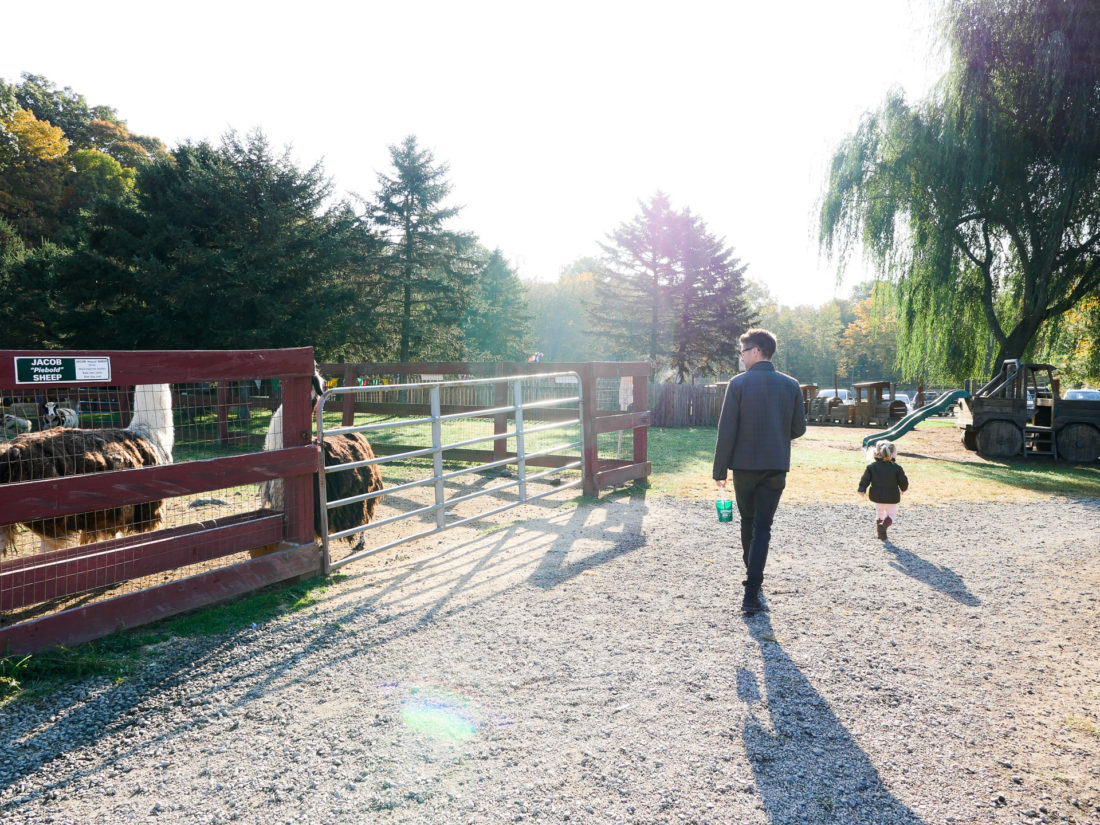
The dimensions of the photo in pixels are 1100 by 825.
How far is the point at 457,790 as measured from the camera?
2592mm

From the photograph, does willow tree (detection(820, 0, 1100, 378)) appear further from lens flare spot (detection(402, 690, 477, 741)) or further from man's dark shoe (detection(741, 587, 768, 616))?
lens flare spot (detection(402, 690, 477, 741))

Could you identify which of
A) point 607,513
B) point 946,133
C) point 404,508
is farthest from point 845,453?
point 404,508

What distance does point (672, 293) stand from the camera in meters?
39.8

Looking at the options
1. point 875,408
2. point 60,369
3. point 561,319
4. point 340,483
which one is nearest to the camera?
point 60,369

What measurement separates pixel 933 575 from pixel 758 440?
2.29 m

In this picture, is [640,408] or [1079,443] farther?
[1079,443]

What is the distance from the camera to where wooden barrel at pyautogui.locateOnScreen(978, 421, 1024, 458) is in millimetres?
13711

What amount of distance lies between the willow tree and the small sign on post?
17.5 m

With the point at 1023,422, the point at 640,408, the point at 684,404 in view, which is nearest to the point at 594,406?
the point at 640,408

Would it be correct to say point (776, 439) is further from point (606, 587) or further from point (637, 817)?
point (637, 817)

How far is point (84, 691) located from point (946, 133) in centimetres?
1853

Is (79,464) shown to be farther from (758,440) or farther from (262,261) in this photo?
(262,261)

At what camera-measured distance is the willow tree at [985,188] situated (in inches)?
554

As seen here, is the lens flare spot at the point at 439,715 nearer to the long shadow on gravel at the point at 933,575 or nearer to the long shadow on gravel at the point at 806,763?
the long shadow on gravel at the point at 806,763
